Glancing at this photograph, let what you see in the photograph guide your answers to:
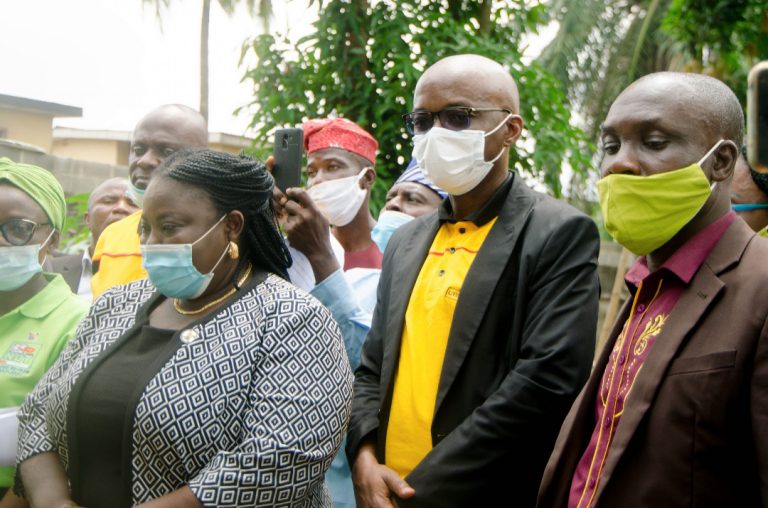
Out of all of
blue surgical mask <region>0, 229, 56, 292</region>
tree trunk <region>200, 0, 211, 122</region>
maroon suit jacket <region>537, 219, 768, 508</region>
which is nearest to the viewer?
maroon suit jacket <region>537, 219, 768, 508</region>

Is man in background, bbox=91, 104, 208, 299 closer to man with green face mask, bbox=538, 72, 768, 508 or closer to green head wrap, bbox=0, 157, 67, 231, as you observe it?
green head wrap, bbox=0, 157, 67, 231

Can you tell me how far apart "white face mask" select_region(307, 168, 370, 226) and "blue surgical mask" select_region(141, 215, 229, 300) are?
144cm

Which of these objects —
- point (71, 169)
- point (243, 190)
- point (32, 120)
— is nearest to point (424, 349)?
point (243, 190)

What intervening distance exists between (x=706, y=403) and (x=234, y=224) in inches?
64.7

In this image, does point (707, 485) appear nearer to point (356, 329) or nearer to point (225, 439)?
point (225, 439)

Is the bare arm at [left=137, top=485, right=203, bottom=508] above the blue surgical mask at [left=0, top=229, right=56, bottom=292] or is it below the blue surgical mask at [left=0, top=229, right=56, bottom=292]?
below

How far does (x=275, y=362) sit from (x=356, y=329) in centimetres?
92

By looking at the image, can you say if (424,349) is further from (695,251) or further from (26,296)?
(26,296)

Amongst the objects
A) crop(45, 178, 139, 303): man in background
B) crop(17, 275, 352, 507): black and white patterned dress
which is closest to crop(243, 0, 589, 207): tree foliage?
crop(45, 178, 139, 303): man in background

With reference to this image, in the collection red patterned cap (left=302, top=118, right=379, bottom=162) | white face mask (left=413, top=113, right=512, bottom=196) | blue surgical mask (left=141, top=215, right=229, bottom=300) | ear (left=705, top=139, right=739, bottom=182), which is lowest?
blue surgical mask (left=141, top=215, right=229, bottom=300)

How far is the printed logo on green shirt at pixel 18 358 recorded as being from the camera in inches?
125

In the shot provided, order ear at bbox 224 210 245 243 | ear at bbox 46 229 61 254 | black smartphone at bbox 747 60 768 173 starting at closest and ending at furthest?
black smartphone at bbox 747 60 768 173, ear at bbox 224 210 245 243, ear at bbox 46 229 61 254

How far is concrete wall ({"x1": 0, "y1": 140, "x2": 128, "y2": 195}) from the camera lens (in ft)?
29.3

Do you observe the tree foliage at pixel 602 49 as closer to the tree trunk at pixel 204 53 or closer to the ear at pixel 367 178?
the tree trunk at pixel 204 53
